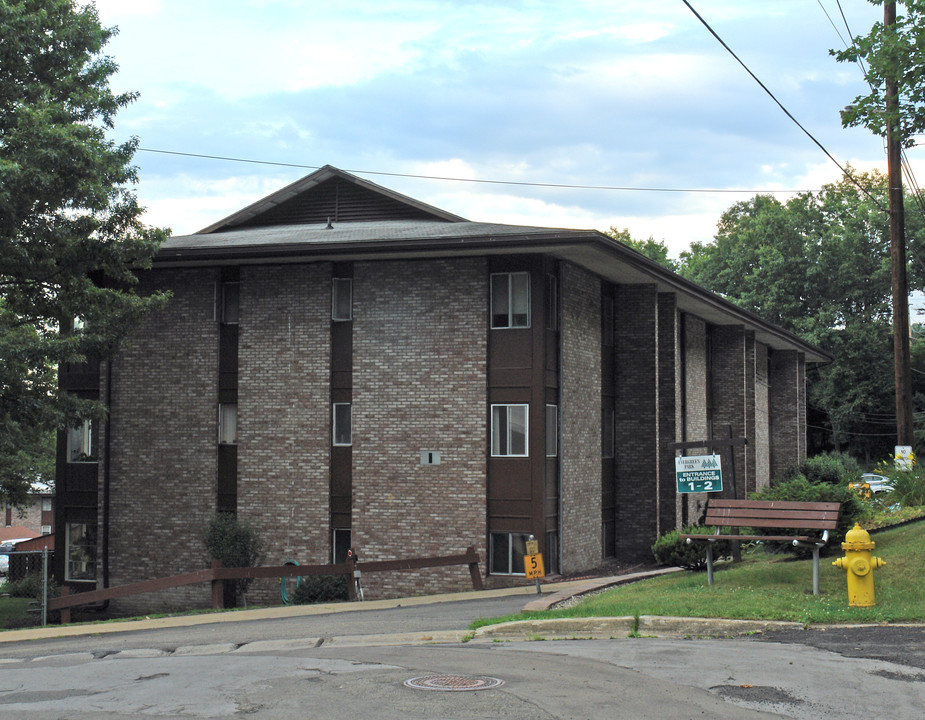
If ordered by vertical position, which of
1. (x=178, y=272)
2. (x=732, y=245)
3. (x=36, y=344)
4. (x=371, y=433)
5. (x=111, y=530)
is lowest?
(x=111, y=530)

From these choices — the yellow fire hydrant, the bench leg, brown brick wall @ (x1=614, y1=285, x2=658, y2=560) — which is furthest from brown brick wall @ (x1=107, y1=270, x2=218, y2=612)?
the yellow fire hydrant

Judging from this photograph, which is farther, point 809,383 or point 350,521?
point 809,383

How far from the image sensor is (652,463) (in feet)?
89.7

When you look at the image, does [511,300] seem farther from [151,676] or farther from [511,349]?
[151,676]

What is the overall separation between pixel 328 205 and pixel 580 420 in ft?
31.5

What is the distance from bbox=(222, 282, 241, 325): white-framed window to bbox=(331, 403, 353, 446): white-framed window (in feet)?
11.6

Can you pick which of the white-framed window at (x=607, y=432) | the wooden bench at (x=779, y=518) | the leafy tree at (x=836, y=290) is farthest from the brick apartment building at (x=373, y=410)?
the leafy tree at (x=836, y=290)

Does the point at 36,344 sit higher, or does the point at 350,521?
the point at 36,344

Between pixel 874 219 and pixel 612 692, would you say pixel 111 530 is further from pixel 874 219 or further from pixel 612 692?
pixel 874 219

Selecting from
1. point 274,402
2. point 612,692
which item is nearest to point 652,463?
point 274,402

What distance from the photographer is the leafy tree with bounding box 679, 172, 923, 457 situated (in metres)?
60.8

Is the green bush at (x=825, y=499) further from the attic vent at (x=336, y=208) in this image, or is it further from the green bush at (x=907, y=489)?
the attic vent at (x=336, y=208)

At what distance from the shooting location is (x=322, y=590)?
22016 mm

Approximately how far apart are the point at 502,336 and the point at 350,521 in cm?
563
